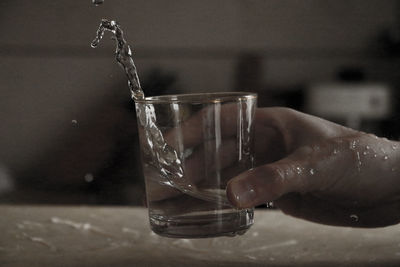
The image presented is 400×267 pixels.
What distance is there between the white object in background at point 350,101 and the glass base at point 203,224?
0.28 m

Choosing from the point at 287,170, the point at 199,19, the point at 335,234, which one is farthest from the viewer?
the point at 199,19

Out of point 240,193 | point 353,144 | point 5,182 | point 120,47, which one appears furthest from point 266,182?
point 5,182

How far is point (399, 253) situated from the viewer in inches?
18.8

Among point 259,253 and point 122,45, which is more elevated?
point 122,45

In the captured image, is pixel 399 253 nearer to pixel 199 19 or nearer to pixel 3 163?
pixel 199 19

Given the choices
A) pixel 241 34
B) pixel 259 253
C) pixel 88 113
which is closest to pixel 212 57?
pixel 241 34

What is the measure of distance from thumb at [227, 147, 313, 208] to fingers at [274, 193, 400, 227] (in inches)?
4.8

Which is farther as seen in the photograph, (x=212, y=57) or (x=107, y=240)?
(x=212, y=57)

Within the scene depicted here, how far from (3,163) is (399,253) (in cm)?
48

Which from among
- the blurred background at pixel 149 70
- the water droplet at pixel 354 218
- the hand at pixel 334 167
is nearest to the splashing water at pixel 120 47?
the blurred background at pixel 149 70

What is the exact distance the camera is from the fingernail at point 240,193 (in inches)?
16.2

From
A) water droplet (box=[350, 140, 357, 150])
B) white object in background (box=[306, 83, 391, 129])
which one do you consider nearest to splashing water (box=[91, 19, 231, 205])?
water droplet (box=[350, 140, 357, 150])

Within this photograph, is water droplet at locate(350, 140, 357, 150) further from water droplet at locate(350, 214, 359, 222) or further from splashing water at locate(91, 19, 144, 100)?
splashing water at locate(91, 19, 144, 100)

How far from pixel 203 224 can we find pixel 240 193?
38 mm
